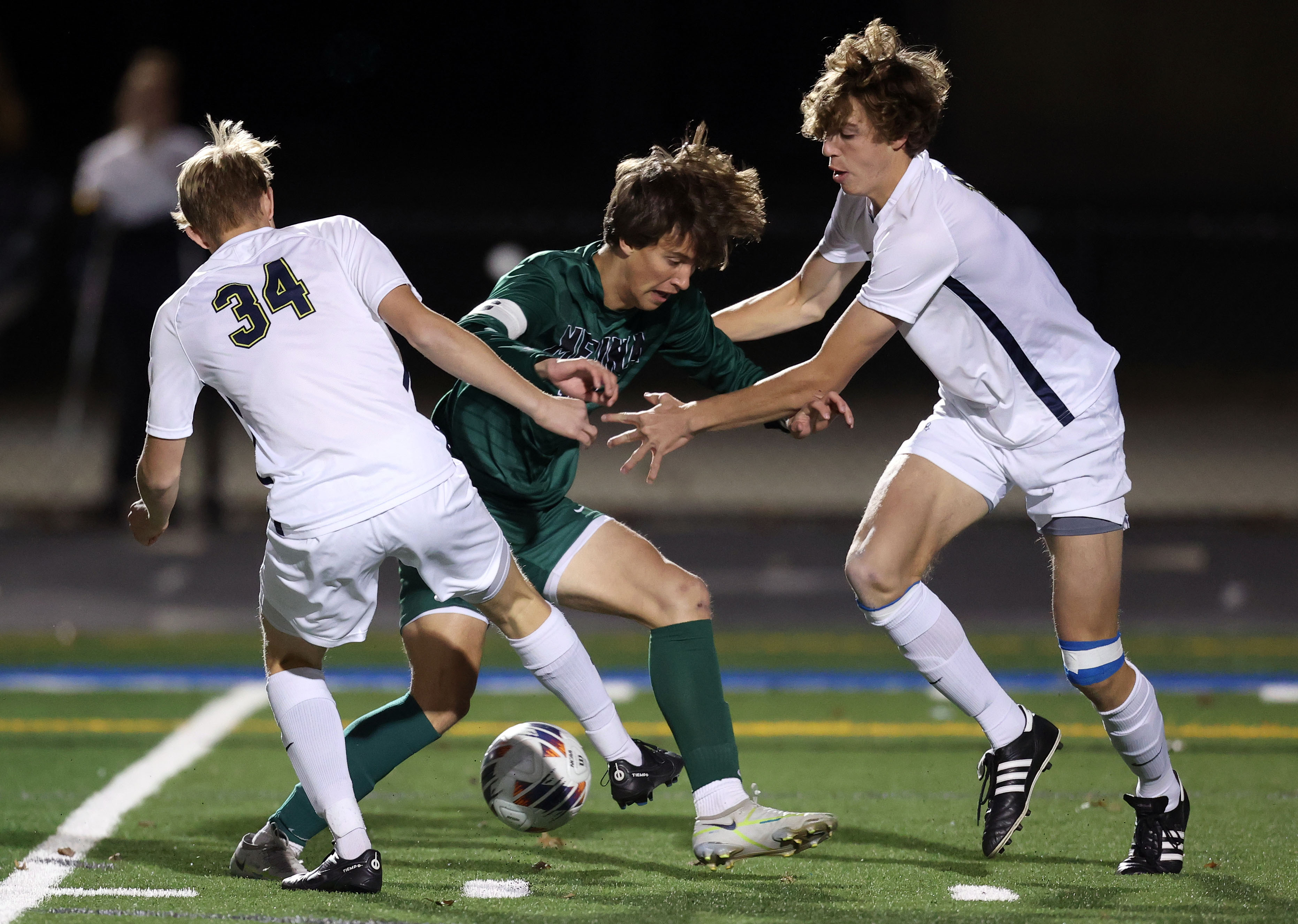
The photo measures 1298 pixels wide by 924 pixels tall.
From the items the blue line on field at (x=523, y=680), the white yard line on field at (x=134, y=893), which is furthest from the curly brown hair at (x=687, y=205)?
the blue line on field at (x=523, y=680)

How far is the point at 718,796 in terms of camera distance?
3.92 meters

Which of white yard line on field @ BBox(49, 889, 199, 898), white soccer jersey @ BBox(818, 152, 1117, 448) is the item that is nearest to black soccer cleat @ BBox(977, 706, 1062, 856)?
white soccer jersey @ BBox(818, 152, 1117, 448)

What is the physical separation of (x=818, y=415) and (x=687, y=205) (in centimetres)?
66

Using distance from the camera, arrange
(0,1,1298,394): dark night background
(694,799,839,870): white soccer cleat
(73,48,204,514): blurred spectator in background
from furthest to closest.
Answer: (0,1,1298,394): dark night background
(73,48,204,514): blurred spectator in background
(694,799,839,870): white soccer cleat

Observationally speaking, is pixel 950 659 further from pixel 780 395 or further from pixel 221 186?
pixel 221 186

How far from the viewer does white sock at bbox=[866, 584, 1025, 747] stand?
13.6ft

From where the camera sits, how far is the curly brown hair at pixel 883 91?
12.9ft

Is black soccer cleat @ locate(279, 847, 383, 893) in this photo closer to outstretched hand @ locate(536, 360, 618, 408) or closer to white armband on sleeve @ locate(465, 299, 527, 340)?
outstretched hand @ locate(536, 360, 618, 408)

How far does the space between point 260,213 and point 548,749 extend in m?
1.59

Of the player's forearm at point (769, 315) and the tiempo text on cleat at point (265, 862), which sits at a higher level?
the player's forearm at point (769, 315)

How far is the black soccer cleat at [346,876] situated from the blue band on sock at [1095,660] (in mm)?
1809

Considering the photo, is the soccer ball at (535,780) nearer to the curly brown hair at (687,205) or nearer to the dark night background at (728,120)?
the curly brown hair at (687,205)

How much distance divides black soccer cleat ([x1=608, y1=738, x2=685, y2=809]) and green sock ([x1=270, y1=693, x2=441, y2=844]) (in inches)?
19.9

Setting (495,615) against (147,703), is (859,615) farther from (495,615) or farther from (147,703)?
(495,615)
